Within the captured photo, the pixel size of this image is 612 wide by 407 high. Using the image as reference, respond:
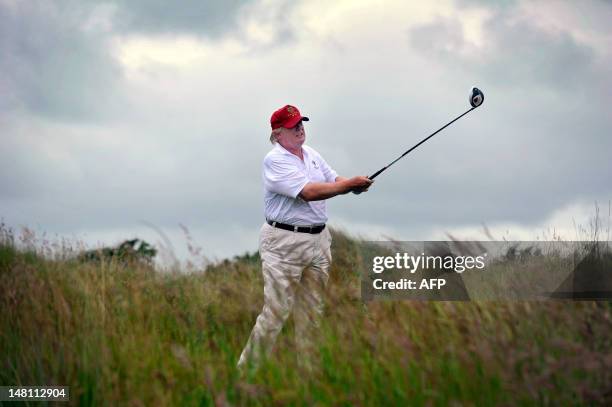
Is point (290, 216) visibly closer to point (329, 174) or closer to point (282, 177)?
point (282, 177)

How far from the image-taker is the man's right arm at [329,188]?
7.70 metres

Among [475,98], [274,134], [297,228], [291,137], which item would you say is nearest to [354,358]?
[297,228]

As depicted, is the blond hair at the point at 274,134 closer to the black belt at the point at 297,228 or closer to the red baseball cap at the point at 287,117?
the red baseball cap at the point at 287,117

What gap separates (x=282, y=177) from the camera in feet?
25.8

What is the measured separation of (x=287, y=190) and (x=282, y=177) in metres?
0.14

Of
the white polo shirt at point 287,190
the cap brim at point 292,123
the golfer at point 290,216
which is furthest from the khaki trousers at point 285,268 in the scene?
the cap brim at point 292,123

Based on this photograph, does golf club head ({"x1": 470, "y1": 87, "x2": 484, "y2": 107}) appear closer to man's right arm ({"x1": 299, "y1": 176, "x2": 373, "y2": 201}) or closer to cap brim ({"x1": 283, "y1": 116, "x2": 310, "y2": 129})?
man's right arm ({"x1": 299, "y1": 176, "x2": 373, "y2": 201})

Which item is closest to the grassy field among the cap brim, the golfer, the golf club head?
the golfer

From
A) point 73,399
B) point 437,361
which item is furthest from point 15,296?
point 437,361

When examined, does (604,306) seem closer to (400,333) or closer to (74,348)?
(400,333)

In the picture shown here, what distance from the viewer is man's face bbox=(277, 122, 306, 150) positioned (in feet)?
26.9

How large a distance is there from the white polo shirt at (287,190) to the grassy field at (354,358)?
1171 millimetres

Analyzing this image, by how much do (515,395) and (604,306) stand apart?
2128 millimetres

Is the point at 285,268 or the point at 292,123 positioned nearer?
the point at 285,268
